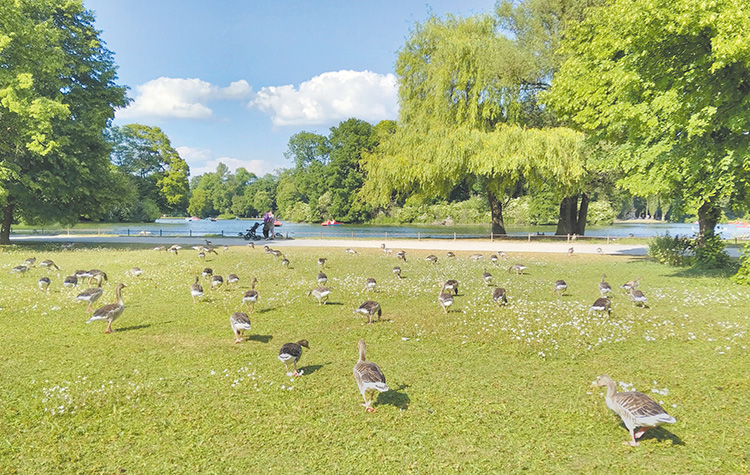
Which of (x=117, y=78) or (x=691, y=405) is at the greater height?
(x=117, y=78)

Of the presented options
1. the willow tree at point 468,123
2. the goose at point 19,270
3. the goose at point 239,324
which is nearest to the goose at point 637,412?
the goose at point 239,324

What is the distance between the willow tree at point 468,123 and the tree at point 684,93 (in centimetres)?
1480

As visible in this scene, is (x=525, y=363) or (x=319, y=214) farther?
(x=319, y=214)

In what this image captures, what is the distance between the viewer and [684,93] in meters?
17.7

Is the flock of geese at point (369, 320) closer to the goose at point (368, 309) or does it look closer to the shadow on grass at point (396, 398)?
the goose at point (368, 309)

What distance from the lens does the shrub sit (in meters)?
25.7

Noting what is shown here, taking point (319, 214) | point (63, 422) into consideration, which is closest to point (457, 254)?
point (63, 422)

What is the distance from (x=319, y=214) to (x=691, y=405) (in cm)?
11078

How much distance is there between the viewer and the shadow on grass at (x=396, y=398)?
787cm

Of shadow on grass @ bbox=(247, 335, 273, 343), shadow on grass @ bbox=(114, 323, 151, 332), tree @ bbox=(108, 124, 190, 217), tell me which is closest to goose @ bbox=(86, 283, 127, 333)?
shadow on grass @ bbox=(114, 323, 151, 332)

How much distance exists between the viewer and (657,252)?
27.5 metres

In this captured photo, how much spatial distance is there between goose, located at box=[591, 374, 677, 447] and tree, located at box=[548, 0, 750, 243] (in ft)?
46.2

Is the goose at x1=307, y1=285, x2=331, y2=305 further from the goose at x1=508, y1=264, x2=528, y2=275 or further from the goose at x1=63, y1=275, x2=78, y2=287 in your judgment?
the goose at x1=508, y1=264, x2=528, y2=275

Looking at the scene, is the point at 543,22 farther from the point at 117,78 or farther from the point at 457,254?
the point at 117,78
